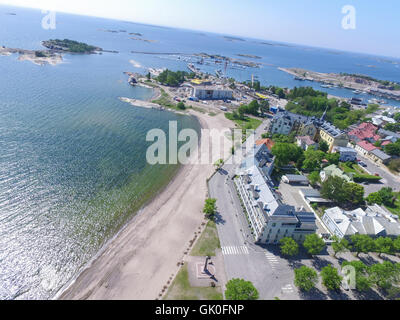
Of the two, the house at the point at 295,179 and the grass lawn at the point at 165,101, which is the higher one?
the grass lawn at the point at 165,101

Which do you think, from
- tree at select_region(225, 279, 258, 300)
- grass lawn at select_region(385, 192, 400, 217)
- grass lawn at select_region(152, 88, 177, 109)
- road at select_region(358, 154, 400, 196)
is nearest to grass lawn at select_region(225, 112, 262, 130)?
grass lawn at select_region(152, 88, 177, 109)

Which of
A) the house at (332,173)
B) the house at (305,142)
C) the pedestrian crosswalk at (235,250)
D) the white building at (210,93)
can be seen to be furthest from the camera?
the white building at (210,93)

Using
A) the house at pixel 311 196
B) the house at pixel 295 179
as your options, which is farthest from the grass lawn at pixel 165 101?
the house at pixel 311 196

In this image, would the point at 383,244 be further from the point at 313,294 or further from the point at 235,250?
the point at 235,250

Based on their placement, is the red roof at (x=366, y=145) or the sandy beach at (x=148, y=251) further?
the red roof at (x=366, y=145)

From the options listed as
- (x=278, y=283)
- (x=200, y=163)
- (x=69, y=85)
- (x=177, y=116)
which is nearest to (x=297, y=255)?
(x=278, y=283)

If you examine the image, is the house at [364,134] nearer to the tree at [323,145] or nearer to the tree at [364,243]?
the tree at [323,145]

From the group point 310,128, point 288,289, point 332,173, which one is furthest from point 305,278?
point 310,128
